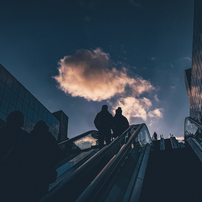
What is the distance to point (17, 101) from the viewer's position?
24.4m

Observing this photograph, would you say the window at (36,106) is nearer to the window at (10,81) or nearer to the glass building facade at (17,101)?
the glass building facade at (17,101)

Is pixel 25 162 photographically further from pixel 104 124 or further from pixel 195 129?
pixel 195 129

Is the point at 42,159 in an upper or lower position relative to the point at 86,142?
lower

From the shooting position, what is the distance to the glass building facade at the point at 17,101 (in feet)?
68.8

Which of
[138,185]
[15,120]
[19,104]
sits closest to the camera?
[15,120]

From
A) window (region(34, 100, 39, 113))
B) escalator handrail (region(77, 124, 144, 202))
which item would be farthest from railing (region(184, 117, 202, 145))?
window (region(34, 100, 39, 113))

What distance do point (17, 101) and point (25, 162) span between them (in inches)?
997

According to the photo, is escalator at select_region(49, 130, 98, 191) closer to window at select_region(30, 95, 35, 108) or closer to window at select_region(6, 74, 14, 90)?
window at select_region(6, 74, 14, 90)

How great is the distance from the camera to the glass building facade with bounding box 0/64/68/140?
20984mm

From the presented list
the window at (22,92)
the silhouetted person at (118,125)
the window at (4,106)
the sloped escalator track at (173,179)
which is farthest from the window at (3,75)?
the sloped escalator track at (173,179)

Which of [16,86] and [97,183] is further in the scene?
[16,86]

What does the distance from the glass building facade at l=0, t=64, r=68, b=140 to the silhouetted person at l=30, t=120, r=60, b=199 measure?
19892mm

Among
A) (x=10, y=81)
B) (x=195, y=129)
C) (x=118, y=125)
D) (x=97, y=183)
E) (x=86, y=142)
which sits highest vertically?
(x=10, y=81)

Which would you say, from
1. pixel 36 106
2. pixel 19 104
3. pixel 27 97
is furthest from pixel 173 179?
pixel 36 106
